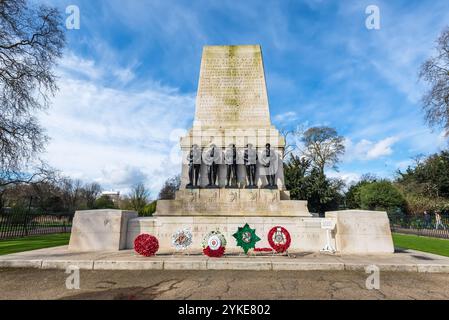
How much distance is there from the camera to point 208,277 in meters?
6.24

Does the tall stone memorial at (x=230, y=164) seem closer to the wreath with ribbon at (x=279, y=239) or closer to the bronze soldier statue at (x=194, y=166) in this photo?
the bronze soldier statue at (x=194, y=166)

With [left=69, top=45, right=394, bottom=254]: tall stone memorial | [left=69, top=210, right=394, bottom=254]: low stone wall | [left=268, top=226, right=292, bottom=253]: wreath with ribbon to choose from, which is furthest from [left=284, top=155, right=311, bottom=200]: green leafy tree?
[left=268, top=226, right=292, bottom=253]: wreath with ribbon

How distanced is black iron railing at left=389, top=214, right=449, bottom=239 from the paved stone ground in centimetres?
2040

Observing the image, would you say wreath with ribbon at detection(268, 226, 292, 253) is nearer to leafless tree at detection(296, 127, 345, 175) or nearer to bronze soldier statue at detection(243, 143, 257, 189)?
bronze soldier statue at detection(243, 143, 257, 189)

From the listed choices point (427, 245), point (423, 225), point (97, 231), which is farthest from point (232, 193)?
point (423, 225)

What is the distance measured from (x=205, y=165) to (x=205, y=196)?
2.10 meters

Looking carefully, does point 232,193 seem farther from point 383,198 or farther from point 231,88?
point 383,198

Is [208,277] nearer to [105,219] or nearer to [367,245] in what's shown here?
[105,219]

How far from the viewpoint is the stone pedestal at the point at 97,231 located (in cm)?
1004

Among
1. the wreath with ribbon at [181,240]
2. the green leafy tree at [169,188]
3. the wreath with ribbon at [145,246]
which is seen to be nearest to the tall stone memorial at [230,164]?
the wreath with ribbon at [181,240]

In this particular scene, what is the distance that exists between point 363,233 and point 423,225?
22.0 m

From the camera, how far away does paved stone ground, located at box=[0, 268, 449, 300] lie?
16.3 feet

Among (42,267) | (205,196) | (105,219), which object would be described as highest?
(205,196)
